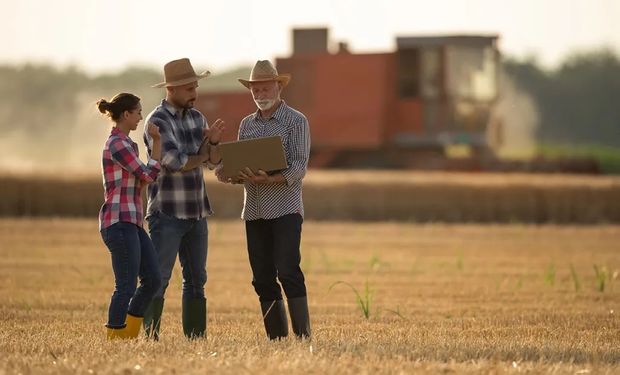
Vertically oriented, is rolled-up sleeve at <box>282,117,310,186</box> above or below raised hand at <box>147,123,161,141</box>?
below

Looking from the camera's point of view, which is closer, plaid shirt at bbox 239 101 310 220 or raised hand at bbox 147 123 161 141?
raised hand at bbox 147 123 161 141

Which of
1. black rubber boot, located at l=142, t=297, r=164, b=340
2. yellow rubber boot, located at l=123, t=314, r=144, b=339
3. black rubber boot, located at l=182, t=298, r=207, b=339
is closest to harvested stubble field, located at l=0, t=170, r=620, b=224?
black rubber boot, located at l=182, t=298, r=207, b=339

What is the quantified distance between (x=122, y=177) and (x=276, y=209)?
1038mm

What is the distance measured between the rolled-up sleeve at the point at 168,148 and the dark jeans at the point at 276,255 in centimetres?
65

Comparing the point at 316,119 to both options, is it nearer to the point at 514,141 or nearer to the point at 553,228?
the point at 553,228

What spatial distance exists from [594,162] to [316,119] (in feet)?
19.9

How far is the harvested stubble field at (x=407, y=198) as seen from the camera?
2636 centimetres

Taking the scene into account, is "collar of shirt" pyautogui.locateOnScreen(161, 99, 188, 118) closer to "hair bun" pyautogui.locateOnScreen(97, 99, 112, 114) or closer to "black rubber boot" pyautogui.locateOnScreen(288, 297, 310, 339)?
"hair bun" pyautogui.locateOnScreen(97, 99, 112, 114)

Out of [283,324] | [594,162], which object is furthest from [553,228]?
[283,324]

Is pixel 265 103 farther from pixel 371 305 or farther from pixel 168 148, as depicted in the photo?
pixel 371 305

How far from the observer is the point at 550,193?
86.3ft

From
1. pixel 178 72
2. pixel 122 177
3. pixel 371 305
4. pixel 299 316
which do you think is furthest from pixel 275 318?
pixel 371 305

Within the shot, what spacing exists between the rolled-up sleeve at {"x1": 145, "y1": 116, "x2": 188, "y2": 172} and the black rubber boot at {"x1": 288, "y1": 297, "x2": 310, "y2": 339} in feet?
3.89

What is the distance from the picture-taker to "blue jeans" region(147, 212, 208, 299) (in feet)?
32.2
